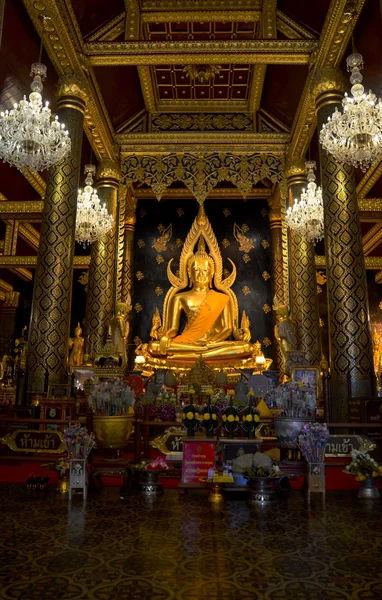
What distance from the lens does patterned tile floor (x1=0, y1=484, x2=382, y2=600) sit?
186cm

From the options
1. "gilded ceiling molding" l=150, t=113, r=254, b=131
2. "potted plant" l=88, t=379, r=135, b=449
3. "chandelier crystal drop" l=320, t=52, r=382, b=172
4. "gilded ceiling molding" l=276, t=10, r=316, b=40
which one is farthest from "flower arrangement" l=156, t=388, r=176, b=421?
"gilded ceiling molding" l=150, t=113, r=254, b=131

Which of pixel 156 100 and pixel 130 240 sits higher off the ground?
pixel 156 100

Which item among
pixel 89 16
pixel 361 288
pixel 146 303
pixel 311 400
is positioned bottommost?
pixel 311 400

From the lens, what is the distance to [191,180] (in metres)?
9.54

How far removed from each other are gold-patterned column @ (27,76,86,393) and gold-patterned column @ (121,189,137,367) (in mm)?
3457

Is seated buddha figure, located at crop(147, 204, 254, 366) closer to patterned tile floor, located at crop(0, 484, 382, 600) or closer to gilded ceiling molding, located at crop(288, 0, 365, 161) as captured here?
gilded ceiling molding, located at crop(288, 0, 365, 161)

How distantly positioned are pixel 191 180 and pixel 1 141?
14.8ft

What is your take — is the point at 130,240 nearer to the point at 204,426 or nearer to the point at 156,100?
the point at 156,100

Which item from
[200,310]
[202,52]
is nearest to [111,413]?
[202,52]

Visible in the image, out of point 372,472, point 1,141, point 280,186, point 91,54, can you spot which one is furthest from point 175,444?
point 280,186

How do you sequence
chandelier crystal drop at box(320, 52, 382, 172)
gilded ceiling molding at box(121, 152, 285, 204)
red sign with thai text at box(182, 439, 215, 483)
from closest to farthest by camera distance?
red sign with thai text at box(182, 439, 215, 483) < chandelier crystal drop at box(320, 52, 382, 172) < gilded ceiling molding at box(121, 152, 285, 204)

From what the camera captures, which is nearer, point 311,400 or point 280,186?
point 311,400

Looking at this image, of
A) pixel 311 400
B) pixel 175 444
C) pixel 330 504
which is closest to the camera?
pixel 330 504

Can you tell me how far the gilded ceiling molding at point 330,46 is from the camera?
20.1ft
